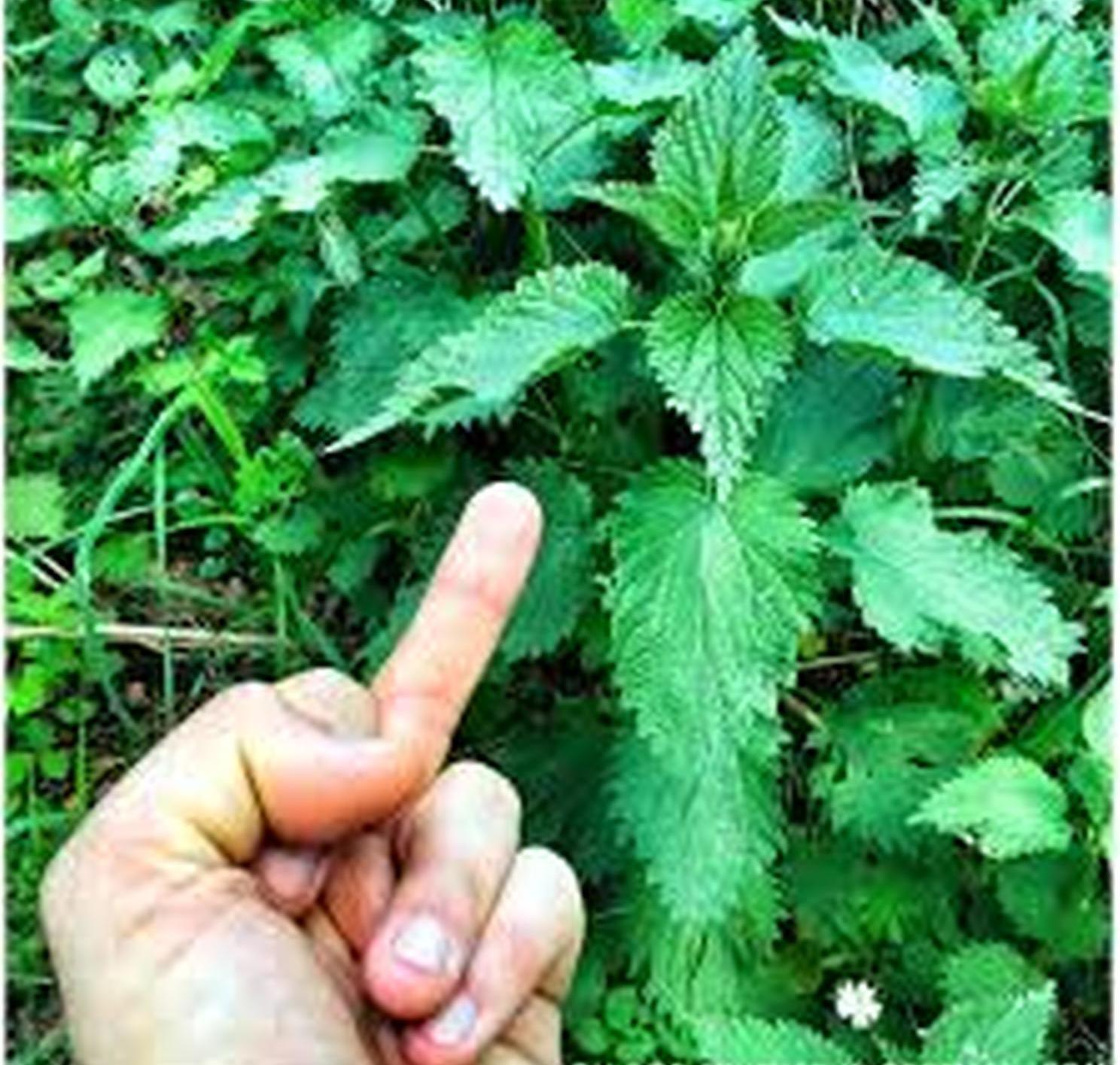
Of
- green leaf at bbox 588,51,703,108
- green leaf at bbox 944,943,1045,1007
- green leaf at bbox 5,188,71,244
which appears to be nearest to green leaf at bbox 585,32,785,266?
green leaf at bbox 588,51,703,108

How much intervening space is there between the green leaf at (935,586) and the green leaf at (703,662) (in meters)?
0.13

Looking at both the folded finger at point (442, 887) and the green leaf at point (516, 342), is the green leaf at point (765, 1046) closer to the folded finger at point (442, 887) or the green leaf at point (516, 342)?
the folded finger at point (442, 887)

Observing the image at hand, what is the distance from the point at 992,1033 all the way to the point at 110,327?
1534 millimetres

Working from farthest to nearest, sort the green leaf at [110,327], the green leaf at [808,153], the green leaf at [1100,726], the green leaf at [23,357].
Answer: the green leaf at [23,357] < the green leaf at [110,327] < the green leaf at [808,153] < the green leaf at [1100,726]

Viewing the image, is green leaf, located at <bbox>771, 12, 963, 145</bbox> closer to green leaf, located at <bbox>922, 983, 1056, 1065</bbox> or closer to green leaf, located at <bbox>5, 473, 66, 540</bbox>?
green leaf, located at <bbox>922, 983, 1056, 1065</bbox>

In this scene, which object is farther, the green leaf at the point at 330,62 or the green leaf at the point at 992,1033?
the green leaf at the point at 330,62

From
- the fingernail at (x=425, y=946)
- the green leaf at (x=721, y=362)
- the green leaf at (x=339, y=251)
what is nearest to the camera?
the fingernail at (x=425, y=946)

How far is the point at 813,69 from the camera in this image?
2.94 m

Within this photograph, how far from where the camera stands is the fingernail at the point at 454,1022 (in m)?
2.12

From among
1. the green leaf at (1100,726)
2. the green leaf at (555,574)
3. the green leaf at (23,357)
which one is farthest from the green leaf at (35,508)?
the green leaf at (1100,726)

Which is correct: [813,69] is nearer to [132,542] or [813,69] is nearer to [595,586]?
[595,586]

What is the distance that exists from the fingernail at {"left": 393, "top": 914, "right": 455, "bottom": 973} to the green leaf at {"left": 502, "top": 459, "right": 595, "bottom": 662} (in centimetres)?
58

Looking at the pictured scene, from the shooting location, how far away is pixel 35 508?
3229mm

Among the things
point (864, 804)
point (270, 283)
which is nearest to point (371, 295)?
point (270, 283)
